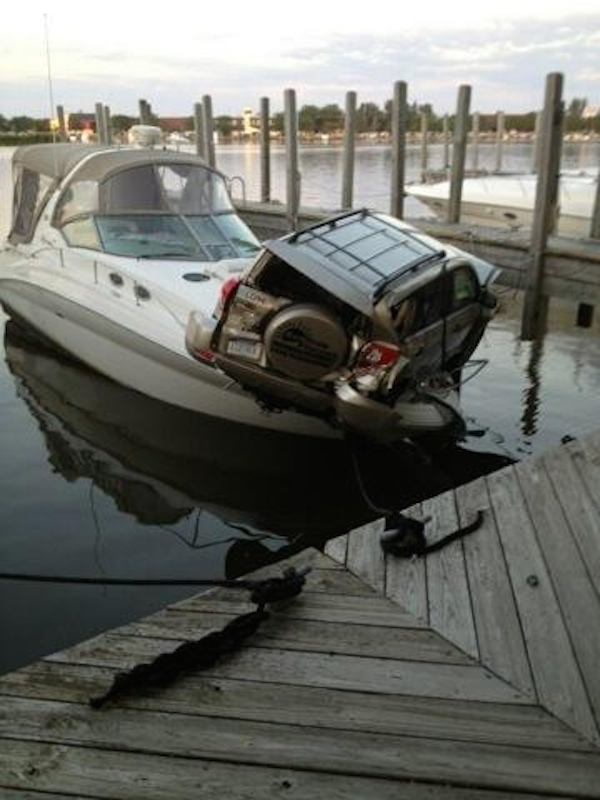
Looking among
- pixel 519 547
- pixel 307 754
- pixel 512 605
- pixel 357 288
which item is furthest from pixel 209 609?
pixel 357 288

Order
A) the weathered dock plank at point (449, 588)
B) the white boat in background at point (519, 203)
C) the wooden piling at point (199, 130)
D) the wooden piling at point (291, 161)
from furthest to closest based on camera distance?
the wooden piling at point (199, 130) < the white boat in background at point (519, 203) < the wooden piling at point (291, 161) < the weathered dock plank at point (449, 588)

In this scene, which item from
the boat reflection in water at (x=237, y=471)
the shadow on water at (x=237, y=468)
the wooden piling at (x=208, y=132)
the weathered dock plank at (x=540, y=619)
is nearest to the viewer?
the weathered dock plank at (x=540, y=619)

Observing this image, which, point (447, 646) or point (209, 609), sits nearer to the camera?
point (447, 646)

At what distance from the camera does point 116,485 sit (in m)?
6.26

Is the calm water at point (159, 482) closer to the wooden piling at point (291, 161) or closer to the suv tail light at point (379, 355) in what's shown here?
the suv tail light at point (379, 355)

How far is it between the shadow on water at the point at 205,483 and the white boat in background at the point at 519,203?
9.87 meters

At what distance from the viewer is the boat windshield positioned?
754 centimetres

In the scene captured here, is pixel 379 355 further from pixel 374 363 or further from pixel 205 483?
pixel 205 483

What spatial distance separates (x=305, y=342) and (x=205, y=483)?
79.7 inches

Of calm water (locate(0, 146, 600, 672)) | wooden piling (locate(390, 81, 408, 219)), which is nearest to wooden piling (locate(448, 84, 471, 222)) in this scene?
wooden piling (locate(390, 81, 408, 219))

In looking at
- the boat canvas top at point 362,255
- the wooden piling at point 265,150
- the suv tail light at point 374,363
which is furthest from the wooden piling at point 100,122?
the suv tail light at point 374,363

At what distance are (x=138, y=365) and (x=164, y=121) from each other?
25.3 metres

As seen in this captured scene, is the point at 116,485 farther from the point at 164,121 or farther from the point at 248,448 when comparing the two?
the point at 164,121

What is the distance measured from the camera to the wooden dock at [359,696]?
87.4 inches
